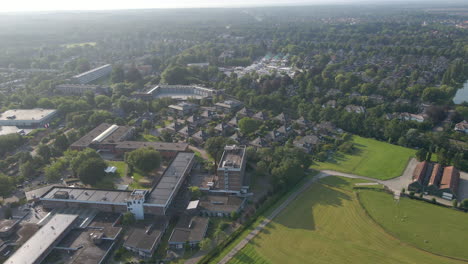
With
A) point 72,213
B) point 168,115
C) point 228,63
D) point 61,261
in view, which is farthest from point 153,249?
point 228,63

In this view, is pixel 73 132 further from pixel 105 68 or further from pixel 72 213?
pixel 105 68

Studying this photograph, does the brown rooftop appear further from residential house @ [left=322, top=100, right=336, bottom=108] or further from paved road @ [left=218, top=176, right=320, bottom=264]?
residential house @ [left=322, top=100, right=336, bottom=108]

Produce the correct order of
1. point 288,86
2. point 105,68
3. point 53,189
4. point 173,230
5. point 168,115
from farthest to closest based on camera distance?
point 105,68, point 288,86, point 168,115, point 53,189, point 173,230

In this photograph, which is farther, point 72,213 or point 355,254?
point 72,213

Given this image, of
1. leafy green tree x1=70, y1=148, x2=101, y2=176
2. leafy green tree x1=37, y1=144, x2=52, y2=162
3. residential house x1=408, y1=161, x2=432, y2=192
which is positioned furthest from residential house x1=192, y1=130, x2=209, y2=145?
residential house x1=408, y1=161, x2=432, y2=192

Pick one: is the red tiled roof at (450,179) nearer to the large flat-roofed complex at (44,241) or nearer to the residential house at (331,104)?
the residential house at (331,104)

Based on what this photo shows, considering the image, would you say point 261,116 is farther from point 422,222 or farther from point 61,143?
point 61,143

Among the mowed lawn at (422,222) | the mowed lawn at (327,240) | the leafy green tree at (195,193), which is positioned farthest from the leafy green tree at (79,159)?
the mowed lawn at (422,222)
